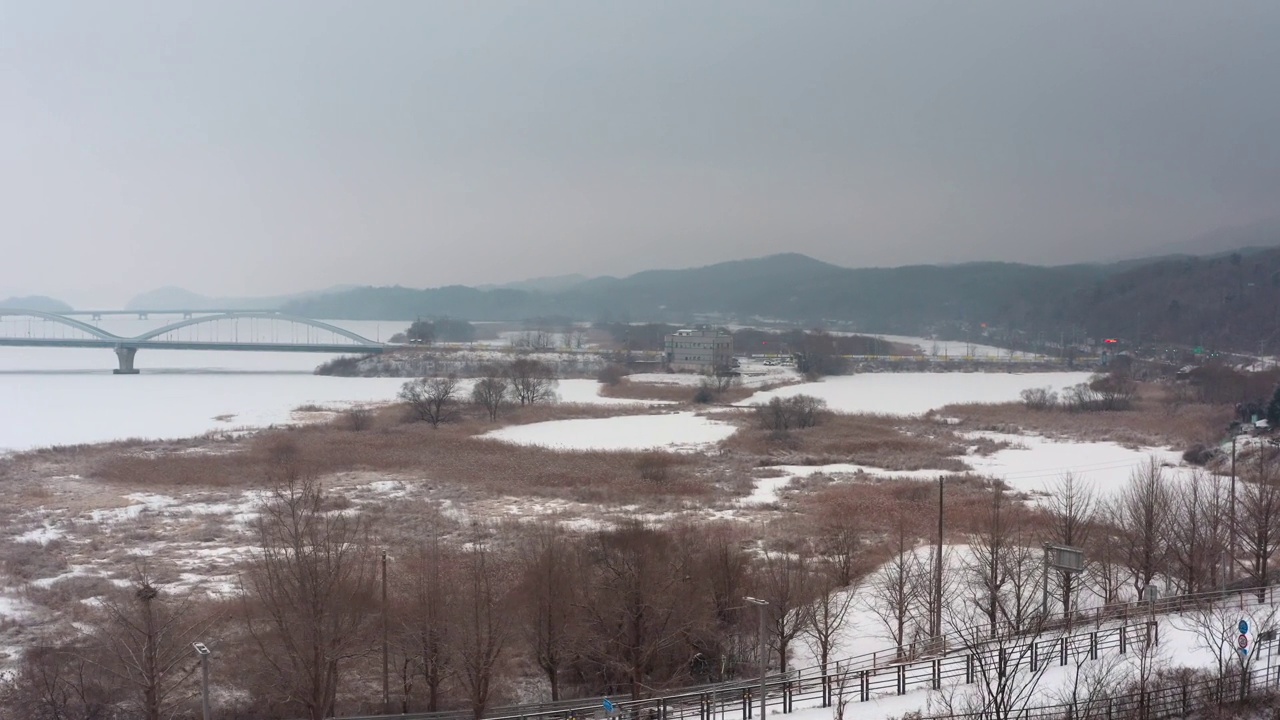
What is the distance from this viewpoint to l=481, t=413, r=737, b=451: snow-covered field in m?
41.4

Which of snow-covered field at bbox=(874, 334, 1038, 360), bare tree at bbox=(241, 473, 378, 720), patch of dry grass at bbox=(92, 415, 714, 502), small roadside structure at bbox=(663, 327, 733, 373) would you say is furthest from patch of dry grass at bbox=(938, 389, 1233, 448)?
snow-covered field at bbox=(874, 334, 1038, 360)

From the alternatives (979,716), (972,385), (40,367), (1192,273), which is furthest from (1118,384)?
(1192,273)

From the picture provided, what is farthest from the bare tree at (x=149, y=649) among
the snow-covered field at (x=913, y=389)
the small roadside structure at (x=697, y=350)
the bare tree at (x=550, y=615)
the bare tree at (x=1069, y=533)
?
the small roadside structure at (x=697, y=350)

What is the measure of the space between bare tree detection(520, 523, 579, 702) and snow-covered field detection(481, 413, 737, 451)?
24335mm

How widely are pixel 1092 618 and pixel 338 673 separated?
12.2 m

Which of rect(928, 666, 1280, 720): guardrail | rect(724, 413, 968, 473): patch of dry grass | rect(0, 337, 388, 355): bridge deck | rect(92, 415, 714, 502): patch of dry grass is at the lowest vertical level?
rect(724, 413, 968, 473): patch of dry grass

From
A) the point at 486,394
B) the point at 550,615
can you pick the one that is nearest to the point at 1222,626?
the point at 550,615

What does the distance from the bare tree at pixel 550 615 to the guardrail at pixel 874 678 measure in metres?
0.88

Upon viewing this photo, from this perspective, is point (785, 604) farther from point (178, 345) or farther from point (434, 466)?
point (178, 345)

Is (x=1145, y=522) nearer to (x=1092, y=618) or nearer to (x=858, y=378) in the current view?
(x=1092, y=618)

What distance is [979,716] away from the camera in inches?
462

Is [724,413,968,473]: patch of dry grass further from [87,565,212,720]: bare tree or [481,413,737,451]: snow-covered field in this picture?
[87,565,212,720]: bare tree

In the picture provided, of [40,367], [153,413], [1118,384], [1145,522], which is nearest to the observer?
[1145,522]

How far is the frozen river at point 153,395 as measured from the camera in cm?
4522
